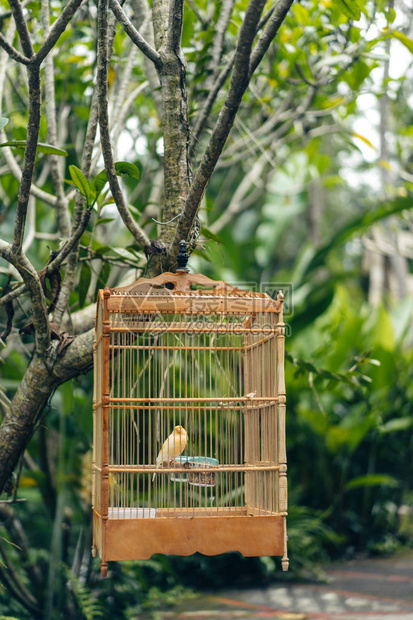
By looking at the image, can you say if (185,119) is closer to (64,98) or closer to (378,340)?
(64,98)

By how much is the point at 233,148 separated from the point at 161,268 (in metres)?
2.39

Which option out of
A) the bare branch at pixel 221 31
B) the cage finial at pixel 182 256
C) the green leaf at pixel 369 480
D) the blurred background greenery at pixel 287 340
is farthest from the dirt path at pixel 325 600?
the bare branch at pixel 221 31

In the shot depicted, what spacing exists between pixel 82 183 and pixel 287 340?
235 centimetres

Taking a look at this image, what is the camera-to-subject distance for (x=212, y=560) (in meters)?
4.35

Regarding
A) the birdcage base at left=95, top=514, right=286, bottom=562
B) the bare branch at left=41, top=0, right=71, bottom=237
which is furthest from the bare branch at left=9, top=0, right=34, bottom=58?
the birdcage base at left=95, top=514, right=286, bottom=562

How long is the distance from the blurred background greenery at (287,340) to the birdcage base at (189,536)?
0.63 m

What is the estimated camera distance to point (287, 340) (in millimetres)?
4016

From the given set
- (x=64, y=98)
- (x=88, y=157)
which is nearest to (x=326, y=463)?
(x=64, y=98)

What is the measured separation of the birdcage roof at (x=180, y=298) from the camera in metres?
1.87

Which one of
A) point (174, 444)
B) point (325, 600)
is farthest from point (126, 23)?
point (325, 600)

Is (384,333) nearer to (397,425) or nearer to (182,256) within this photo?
(397,425)

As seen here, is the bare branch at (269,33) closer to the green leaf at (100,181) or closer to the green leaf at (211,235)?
the green leaf at (100,181)

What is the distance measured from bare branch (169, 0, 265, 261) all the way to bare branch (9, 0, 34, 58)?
1.71ft

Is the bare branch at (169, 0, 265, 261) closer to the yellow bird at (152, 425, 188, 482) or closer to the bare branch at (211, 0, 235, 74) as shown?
the yellow bird at (152, 425, 188, 482)
